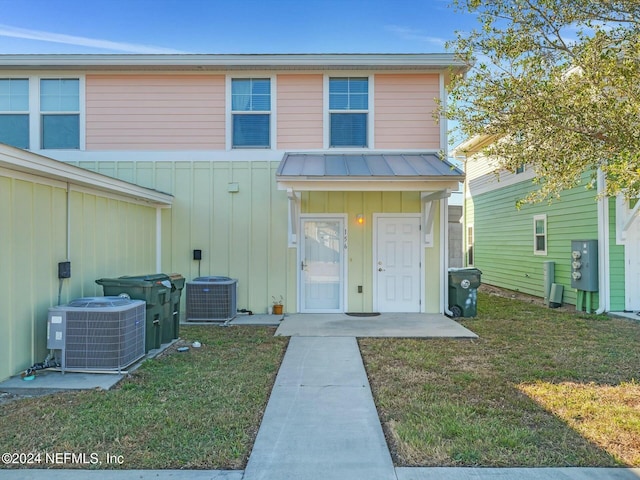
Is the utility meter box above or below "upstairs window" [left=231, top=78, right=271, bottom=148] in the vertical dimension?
below

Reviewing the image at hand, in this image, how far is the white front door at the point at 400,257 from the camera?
8.12 m

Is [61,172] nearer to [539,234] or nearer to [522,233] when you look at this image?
[539,234]

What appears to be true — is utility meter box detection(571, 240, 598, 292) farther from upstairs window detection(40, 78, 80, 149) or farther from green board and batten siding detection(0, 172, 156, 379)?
upstairs window detection(40, 78, 80, 149)

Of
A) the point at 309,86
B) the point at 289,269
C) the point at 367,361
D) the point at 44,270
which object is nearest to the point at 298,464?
the point at 367,361

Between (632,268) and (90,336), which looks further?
(632,268)

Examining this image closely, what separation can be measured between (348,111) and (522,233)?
22.6 ft

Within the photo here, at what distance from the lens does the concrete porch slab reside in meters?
6.34

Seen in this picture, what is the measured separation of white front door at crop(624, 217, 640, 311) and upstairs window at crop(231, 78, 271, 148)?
7.63m

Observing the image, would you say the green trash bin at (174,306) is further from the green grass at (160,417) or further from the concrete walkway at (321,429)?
the concrete walkway at (321,429)

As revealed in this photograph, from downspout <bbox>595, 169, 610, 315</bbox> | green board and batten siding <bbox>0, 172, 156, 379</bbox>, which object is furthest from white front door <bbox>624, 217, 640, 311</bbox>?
green board and batten siding <bbox>0, 172, 156, 379</bbox>

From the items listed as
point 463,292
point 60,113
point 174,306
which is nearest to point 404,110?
point 463,292

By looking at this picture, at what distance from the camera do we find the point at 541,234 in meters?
10.7

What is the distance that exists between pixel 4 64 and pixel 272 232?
20.1 feet

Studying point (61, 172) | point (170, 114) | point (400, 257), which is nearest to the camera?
point (61, 172)
